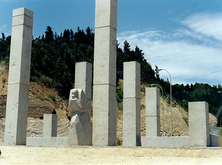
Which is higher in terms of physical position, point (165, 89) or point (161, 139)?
point (165, 89)

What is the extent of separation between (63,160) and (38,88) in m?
28.0

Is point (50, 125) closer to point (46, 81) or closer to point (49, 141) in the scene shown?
point (49, 141)

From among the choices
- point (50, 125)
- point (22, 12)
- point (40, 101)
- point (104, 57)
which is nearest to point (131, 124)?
point (104, 57)

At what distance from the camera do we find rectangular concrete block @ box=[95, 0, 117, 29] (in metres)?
13.4

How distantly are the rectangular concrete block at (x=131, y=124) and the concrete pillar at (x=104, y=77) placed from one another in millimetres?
1741

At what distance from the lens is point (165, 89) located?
52.8m

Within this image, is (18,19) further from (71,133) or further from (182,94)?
(182,94)

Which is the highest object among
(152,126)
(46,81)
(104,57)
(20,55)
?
(46,81)

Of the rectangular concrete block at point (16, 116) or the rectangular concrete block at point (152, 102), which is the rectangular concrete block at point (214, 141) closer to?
the rectangular concrete block at point (152, 102)

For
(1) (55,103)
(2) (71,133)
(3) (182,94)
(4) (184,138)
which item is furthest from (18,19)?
(3) (182,94)

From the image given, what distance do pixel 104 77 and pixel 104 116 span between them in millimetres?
1709

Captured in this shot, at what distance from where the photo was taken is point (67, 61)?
41.8 meters

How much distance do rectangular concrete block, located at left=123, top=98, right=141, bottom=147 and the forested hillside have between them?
13.5 metres

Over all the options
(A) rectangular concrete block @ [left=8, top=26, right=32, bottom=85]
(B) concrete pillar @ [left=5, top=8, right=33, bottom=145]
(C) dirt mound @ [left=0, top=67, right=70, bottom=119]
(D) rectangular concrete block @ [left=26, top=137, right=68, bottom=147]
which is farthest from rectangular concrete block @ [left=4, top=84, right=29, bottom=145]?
(C) dirt mound @ [left=0, top=67, right=70, bottom=119]
